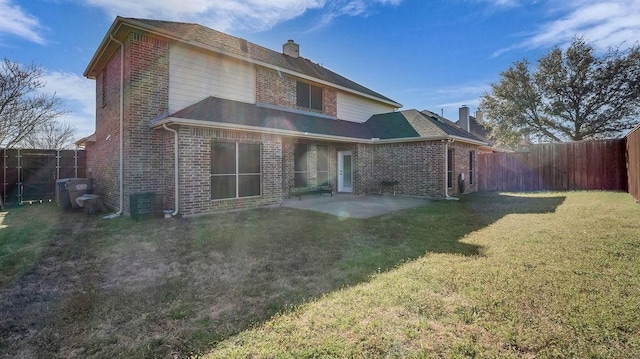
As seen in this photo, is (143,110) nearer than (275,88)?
Yes

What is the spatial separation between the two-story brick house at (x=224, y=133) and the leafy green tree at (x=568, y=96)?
12.5 meters

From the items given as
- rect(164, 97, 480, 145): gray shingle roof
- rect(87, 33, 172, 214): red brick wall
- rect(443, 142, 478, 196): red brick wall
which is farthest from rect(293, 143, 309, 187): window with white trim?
rect(443, 142, 478, 196): red brick wall

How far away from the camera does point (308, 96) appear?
551 inches

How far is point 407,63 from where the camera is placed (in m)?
14.7

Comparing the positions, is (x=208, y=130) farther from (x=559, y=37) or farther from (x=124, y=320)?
(x=559, y=37)

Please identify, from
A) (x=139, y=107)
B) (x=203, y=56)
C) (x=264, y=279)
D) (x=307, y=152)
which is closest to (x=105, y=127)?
(x=139, y=107)

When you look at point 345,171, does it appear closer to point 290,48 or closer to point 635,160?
point 290,48

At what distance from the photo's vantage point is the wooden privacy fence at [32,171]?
1228 centimetres

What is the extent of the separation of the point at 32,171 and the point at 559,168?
24433 millimetres

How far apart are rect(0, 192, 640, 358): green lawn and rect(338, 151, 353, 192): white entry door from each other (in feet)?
25.8

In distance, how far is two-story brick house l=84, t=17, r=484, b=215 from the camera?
8695mm

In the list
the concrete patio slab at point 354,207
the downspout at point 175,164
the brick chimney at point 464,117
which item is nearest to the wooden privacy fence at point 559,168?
the brick chimney at point 464,117

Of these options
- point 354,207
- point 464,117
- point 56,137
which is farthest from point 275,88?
point 56,137

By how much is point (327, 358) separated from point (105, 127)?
1214 centimetres
